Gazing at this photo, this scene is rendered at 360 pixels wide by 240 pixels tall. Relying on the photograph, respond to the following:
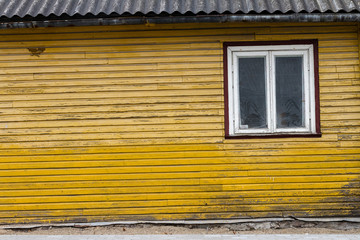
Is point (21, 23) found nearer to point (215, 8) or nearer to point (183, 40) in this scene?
point (183, 40)

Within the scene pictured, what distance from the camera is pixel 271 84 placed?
6.46 meters

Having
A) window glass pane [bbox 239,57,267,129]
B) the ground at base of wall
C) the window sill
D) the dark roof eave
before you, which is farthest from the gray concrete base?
the dark roof eave

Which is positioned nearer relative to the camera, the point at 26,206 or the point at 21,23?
the point at 21,23

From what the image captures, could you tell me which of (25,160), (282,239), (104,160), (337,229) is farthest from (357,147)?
(25,160)

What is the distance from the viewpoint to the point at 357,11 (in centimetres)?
589

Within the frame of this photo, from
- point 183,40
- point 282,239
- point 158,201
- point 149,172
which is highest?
point 183,40

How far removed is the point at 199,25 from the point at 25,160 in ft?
11.1

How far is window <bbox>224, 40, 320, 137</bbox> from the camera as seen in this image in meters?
6.43

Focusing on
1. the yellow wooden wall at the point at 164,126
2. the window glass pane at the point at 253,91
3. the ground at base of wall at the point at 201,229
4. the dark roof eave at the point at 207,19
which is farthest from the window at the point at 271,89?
the ground at base of wall at the point at 201,229

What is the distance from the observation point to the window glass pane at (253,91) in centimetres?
651

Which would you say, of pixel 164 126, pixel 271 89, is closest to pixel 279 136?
pixel 271 89

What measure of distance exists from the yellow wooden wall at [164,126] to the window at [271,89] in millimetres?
133

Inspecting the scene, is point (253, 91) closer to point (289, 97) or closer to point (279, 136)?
point (289, 97)

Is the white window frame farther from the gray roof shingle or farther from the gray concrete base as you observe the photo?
the gray concrete base
